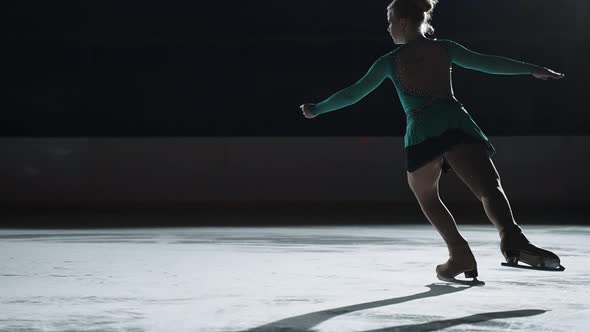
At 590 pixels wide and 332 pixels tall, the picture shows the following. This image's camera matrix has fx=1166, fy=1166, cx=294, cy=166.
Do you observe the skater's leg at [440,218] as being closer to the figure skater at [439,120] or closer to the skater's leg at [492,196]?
the figure skater at [439,120]

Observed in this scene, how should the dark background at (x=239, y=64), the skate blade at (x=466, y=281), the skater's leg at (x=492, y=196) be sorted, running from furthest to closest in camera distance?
1. the dark background at (x=239, y=64)
2. the skate blade at (x=466, y=281)
3. the skater's leg at (x=492, y=196)

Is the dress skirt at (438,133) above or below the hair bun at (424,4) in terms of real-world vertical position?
below

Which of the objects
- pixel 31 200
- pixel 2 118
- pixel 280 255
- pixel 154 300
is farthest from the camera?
pixel 2 118

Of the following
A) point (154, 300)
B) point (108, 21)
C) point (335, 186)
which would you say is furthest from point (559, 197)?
point (154, 300)

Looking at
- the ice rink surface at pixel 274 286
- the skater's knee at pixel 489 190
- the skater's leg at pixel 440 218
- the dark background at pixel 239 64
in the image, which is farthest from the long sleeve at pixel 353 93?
the dark background at pixel 239 64

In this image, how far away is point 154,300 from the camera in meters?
4.78

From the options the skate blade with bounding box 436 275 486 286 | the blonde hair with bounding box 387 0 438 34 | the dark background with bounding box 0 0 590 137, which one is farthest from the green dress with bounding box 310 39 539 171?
the dark background with bounding box 0 0 590 137

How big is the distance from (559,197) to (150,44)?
17.3ft

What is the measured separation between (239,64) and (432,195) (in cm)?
945

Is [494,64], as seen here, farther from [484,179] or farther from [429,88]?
[484,179]

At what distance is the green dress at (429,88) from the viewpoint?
504 centimetres

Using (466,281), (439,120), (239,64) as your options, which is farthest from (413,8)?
(239,64)

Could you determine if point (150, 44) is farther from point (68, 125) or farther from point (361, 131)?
point (361, 131)

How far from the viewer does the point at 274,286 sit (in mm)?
5289
